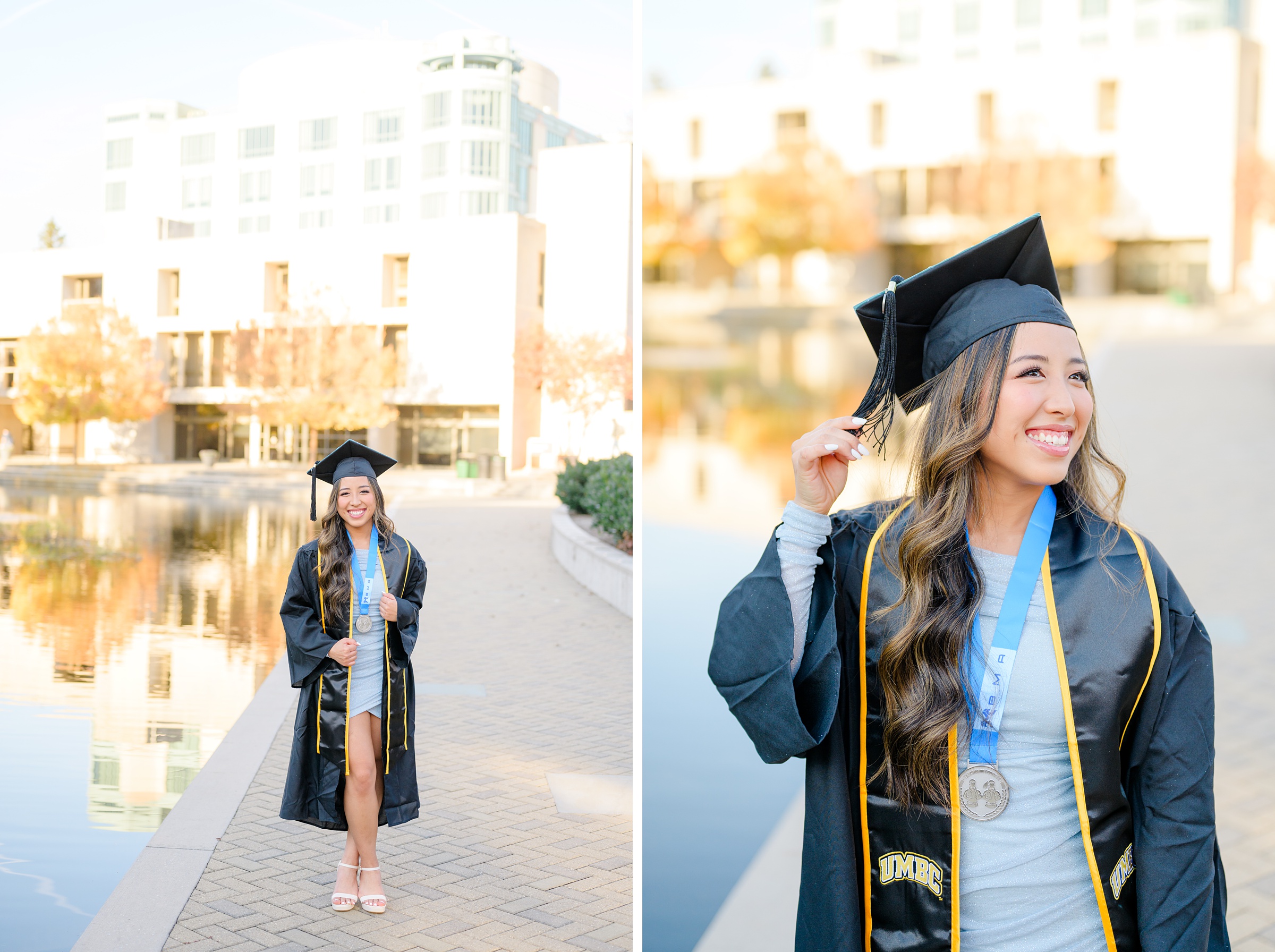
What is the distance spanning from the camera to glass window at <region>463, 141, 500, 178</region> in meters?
4.41

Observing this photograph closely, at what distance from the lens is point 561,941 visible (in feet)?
9.75

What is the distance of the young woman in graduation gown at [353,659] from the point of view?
2.78 meters

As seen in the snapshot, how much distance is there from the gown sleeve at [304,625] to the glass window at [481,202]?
6.87ft

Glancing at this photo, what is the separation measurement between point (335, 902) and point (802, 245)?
12633 mm

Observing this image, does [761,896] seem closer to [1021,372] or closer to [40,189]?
[1021,372]

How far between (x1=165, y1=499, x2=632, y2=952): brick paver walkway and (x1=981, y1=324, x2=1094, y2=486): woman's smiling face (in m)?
2.21

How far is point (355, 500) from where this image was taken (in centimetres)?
277

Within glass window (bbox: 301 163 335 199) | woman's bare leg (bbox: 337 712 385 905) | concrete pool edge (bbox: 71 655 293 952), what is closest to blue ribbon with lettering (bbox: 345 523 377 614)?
woman's bare leg (bbox: 337 712 385 905)

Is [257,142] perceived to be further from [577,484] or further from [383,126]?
[577,484]

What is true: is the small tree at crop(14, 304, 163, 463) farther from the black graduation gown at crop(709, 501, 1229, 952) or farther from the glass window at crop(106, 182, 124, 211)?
the black graduation gown at crop(709, 501, 1229, 952)

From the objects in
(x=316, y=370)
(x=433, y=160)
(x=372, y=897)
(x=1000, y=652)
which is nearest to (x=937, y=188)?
(x=433, y=160)

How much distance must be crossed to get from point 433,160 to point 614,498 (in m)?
3.73

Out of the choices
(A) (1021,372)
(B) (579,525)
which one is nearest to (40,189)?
(A) (1021,372)

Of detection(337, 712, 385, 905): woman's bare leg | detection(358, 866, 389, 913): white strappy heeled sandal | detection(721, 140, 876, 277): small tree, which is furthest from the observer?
detection(721, 140, 876, 277): small tree
